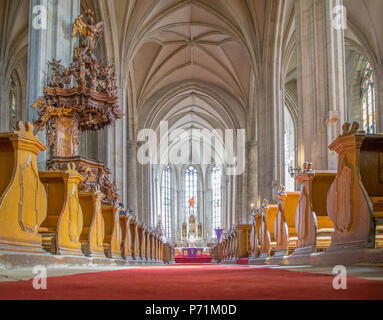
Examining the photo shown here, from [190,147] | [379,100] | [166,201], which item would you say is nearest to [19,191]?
[379,100]

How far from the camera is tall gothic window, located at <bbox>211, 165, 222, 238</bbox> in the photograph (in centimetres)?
4022

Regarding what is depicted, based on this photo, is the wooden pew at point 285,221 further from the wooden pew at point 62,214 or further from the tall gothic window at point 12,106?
the tall gothic window at point 12,106

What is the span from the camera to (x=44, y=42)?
10.0 m

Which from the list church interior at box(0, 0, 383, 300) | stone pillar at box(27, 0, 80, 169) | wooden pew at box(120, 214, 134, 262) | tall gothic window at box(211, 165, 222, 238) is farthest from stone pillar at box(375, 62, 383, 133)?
tall gothic window at box(211, 165, 222, 238)

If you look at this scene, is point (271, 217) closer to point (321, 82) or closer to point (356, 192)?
point (321, 82)

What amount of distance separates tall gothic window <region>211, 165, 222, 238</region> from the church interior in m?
0.12

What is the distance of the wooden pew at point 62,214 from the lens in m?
5.38

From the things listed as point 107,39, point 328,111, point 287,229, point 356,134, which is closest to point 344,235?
point 356,134

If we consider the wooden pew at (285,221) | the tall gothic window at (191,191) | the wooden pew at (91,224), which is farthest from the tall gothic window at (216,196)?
the wooden pew at (91,224)

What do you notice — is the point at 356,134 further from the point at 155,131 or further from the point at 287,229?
the point at 155,131

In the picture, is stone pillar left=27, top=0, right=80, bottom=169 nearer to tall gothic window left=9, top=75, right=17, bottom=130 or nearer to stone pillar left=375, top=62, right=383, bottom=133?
tall gothic window left=9, top=75, right=17, bottom=130

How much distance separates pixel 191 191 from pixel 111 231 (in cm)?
3245

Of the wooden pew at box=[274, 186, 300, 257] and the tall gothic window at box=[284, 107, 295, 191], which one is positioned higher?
the tall gothic window at box=[284, 107, 295, 191]
